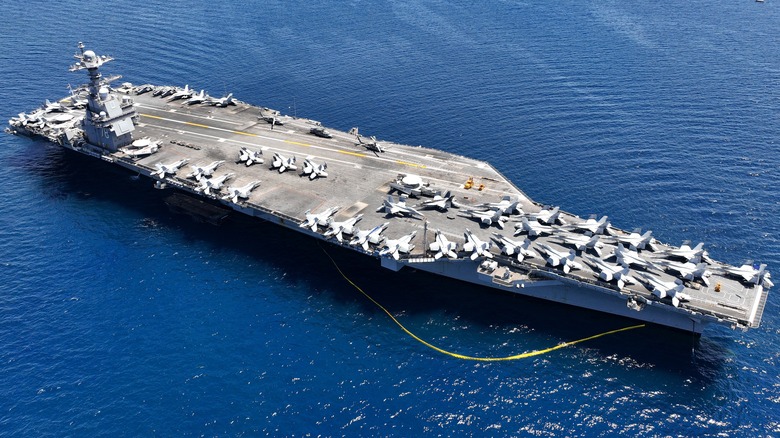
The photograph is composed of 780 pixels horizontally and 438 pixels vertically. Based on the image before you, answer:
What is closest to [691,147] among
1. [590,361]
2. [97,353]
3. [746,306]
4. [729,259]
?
[729,259]

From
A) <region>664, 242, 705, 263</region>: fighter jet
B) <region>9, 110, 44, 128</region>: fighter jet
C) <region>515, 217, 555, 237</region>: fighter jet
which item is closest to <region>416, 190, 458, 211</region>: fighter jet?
<region>515, 217, 555, 237</region>: fighter jet

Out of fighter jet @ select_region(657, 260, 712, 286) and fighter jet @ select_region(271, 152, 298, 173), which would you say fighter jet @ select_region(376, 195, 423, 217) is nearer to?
fighter jet @ select_region(271, 152, 298, 173)

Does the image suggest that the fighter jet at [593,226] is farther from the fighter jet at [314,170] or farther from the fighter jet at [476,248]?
the fighter jet at [314,170]

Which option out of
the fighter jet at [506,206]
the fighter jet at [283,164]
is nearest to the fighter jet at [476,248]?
the fighter jet at [506,206]

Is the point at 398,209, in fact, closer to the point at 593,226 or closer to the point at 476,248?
the point at 476,248

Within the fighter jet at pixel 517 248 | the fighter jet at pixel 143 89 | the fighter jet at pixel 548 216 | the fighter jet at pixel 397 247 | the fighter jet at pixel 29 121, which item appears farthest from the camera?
the fighter jet at pixel 143 89

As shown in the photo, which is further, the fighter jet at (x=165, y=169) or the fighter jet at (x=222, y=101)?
the fighter jet at (x=222, y=101)
